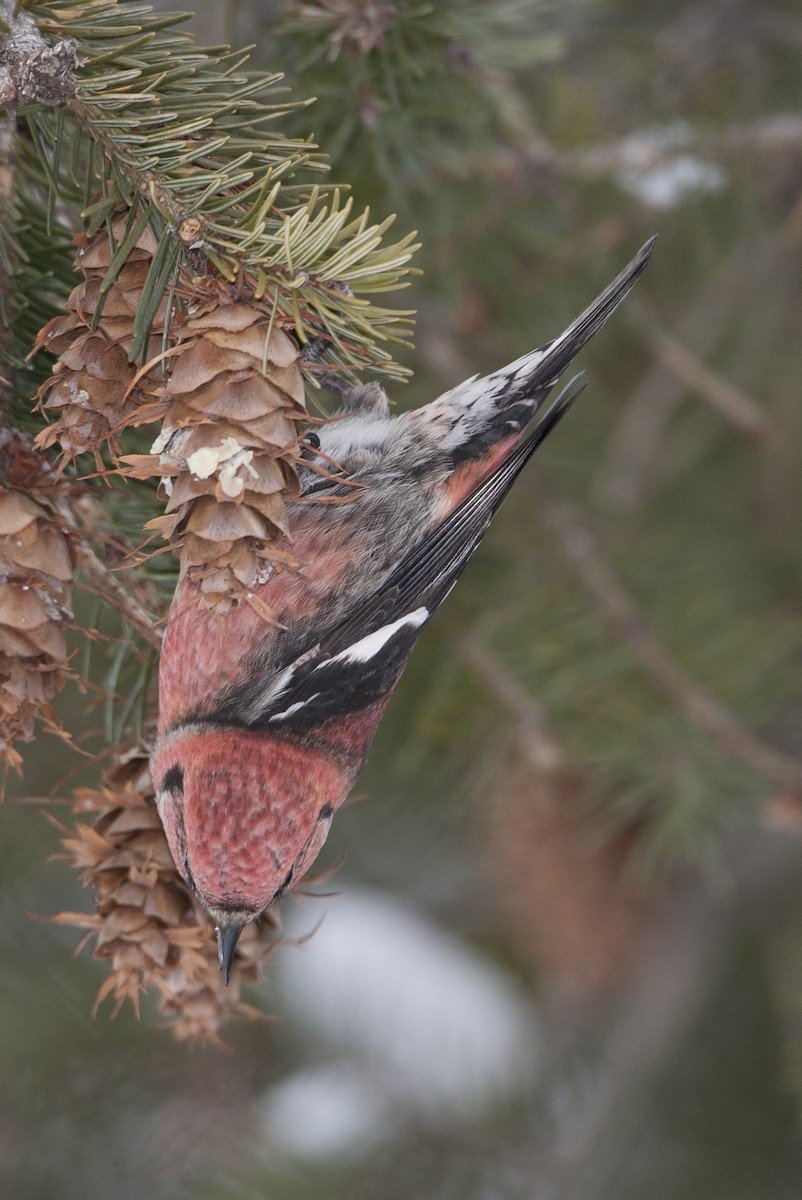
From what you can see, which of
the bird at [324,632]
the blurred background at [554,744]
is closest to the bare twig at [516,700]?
the blurred background at [554,744]

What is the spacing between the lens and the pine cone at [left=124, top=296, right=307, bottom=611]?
1063 millimetres

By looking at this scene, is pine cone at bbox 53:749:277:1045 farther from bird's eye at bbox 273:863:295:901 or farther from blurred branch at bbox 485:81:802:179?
blurred branch at bbox 485:81:802:179

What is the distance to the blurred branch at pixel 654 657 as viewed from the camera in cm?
209

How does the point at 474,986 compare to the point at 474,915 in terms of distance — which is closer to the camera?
the point at 474,986

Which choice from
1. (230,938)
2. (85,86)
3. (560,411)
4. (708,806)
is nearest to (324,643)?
(230,938)

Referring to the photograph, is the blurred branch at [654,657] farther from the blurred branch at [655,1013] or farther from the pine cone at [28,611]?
the pine cone at [28,611]

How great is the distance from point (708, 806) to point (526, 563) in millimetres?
673

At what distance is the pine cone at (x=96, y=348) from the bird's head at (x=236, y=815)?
39cm

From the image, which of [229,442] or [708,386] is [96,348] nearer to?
[229,442]

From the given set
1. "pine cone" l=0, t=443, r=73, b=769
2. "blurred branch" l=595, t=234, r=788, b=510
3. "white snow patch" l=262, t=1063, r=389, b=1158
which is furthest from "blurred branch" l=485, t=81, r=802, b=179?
"white snow patch" l=262, t=1063, r=389, b=1158

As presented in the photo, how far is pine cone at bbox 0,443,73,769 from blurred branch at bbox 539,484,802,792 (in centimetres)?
128

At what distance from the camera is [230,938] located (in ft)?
4.11

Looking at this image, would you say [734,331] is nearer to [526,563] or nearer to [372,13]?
[526,563]

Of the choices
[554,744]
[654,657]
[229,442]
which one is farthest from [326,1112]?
[229,442]
